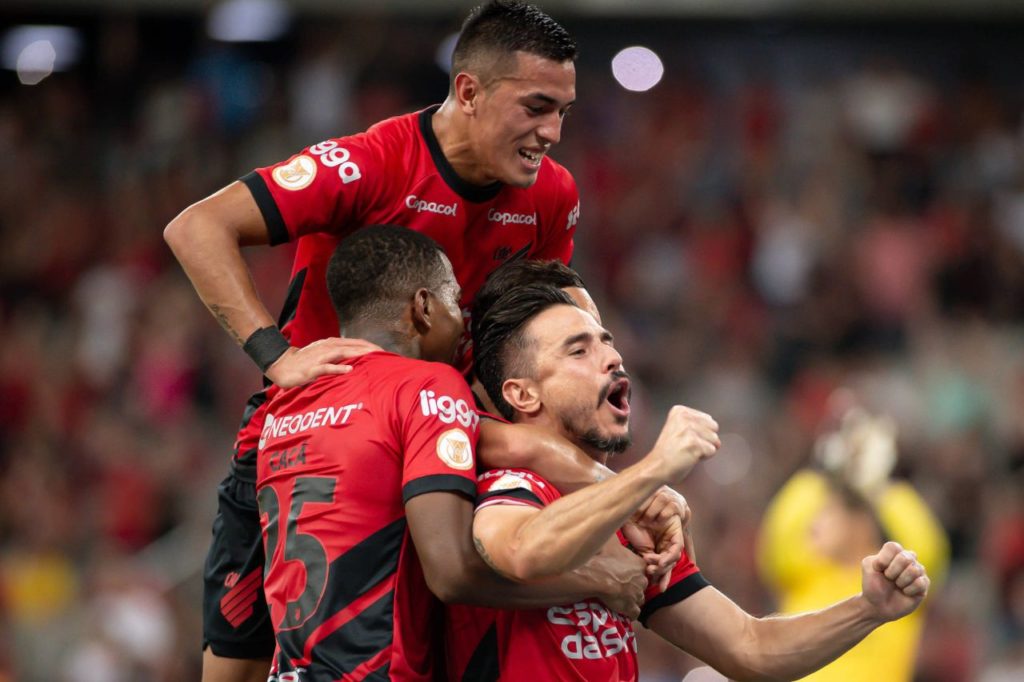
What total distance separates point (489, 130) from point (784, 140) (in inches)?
368

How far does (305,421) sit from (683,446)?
118 centimetres

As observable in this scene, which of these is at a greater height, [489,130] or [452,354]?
[489,130]

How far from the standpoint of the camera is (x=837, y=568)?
23.7 ft

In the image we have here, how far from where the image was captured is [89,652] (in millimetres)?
10320

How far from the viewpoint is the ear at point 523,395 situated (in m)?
4.43

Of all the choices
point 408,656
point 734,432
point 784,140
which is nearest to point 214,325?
point 734,432

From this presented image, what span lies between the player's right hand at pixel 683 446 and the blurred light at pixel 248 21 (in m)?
11.1

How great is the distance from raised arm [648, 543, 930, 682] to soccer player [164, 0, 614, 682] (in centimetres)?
117

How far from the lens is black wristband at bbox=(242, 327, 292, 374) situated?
178 inches

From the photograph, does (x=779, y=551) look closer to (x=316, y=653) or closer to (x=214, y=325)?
(x=316, y=653)

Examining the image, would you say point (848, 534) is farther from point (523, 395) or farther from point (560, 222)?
point (523, 395)

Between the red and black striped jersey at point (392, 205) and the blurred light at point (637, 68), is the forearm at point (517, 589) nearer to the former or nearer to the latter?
the red and black striped jersey at point (392, 205)

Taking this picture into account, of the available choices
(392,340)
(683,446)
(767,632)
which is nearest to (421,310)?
(392,340)

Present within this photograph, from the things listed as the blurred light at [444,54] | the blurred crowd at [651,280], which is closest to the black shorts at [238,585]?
the blurred crowd at [651,280]
